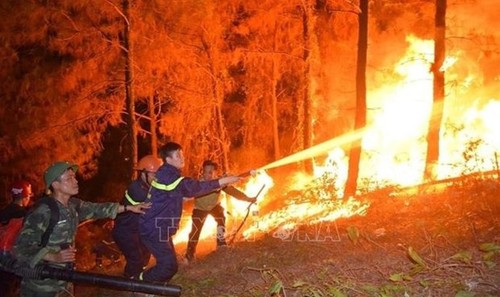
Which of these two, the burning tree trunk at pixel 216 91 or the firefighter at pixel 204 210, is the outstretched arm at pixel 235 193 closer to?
the firefighter at pixel 204 210

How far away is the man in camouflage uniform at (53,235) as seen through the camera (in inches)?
181

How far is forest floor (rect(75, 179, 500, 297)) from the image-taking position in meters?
5.04

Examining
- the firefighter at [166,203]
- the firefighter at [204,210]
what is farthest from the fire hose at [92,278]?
the firefighter at [204,210]

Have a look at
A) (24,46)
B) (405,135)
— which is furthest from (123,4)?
(405,135)

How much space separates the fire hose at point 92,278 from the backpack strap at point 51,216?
0.96ft

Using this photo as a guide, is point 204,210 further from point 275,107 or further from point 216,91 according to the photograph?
point 275,107

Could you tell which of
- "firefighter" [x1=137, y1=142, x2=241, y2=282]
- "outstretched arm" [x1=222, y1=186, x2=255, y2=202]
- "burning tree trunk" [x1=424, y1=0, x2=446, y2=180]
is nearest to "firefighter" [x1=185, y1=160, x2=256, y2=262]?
"outstretched arm" [x1=222, y1=186, x2=255, y2=202]

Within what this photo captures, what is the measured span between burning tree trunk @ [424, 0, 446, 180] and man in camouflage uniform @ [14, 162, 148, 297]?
8.28 metres

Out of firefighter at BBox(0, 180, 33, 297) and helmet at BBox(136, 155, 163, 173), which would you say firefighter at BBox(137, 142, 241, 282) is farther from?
firefighter at BBox(0, 180, 33, 297)

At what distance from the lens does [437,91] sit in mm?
10984

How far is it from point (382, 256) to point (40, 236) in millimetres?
4075

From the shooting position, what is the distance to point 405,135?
14031 millimetres

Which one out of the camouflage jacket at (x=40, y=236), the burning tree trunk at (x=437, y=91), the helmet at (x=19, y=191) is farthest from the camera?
the burning tree trunk at (x=437, y=91)

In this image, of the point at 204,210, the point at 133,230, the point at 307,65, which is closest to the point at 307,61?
the point at 307,65
